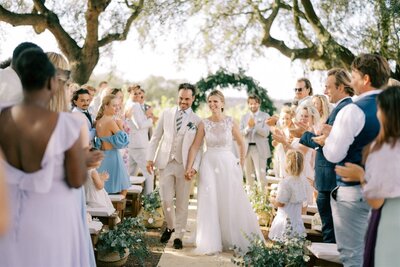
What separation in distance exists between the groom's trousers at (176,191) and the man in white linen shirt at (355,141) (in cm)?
315

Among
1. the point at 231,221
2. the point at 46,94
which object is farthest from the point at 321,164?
the point at 46,94

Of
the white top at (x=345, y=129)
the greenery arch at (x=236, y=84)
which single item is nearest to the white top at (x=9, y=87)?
the white top at (x=345, y=129)

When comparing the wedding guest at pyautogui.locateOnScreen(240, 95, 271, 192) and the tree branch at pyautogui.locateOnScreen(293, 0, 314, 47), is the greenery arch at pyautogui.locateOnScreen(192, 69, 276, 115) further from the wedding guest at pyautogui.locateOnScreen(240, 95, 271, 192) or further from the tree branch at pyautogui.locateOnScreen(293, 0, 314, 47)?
the wedding guest at pyautogui.locateOnScreen(240, 95, 271, 192)

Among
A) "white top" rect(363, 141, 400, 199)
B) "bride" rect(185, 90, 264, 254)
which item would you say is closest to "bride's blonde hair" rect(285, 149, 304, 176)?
"bride" rect(185, 90, 264, 254)

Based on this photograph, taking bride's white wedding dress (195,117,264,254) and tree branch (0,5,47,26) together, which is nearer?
bride's white wedding dress (195,117,264,254)

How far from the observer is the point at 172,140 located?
23.2 feet

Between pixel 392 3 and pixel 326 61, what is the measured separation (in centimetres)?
206

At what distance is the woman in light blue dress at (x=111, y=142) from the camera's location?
696 centimetres

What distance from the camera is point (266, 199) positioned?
861 centimetres

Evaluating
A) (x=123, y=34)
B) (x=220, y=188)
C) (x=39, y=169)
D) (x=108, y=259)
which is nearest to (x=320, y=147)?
(x=220, y=188)

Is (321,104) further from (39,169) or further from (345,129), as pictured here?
(39,169)

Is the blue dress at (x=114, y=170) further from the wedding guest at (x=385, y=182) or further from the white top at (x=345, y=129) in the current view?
the wedding guest at (x=385, y=182)

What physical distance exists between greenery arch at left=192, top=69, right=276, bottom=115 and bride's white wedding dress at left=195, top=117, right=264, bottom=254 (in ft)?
17.9

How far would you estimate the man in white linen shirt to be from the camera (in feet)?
13.0
